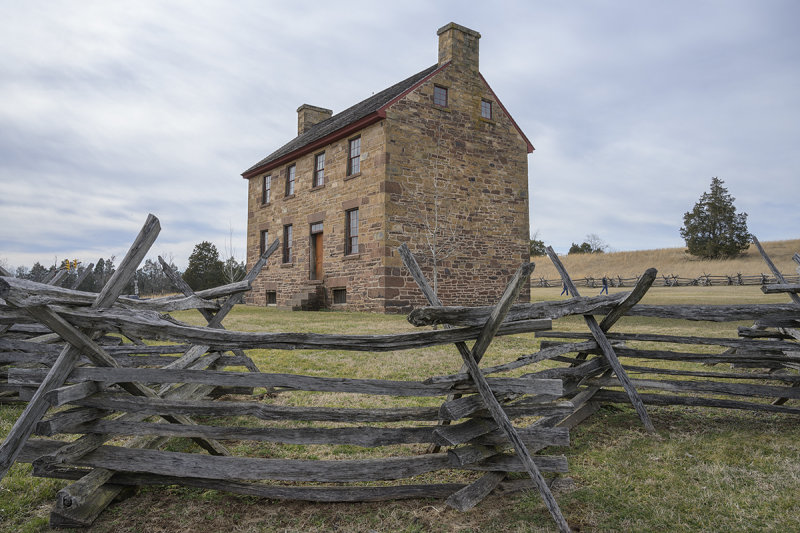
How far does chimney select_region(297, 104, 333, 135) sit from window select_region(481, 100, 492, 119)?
9.96m

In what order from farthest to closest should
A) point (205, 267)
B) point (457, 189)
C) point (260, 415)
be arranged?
1. point (205, 267)
2. point (457, 189)
3. point (260, 415)

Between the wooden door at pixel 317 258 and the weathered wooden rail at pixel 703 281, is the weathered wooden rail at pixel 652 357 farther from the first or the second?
the weathered wooden rail at pixel 703 281

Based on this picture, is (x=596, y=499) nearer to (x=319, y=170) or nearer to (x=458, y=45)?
(x=458, y=45)

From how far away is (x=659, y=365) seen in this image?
8258 mm

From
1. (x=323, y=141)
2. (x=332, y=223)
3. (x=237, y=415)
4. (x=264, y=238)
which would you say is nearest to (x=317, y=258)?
(x=332, y=223)

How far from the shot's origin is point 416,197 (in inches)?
632

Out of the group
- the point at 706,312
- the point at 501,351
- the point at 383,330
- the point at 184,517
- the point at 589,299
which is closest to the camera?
the point at 184,517

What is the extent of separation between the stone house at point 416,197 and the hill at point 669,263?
3367 cm

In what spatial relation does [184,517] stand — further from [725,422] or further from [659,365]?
[659,365]

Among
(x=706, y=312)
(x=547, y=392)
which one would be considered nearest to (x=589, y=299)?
(x=547, y=392)

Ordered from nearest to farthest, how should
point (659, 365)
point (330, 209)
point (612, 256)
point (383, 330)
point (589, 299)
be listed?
Answer: point (589, 299), point (659, 365), point (383, 330), point (330, 209), point (612, 256)

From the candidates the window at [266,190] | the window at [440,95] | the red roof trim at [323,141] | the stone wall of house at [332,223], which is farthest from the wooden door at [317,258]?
the window at [440,95]

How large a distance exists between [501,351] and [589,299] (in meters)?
4.69

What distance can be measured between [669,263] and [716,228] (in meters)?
5.61
